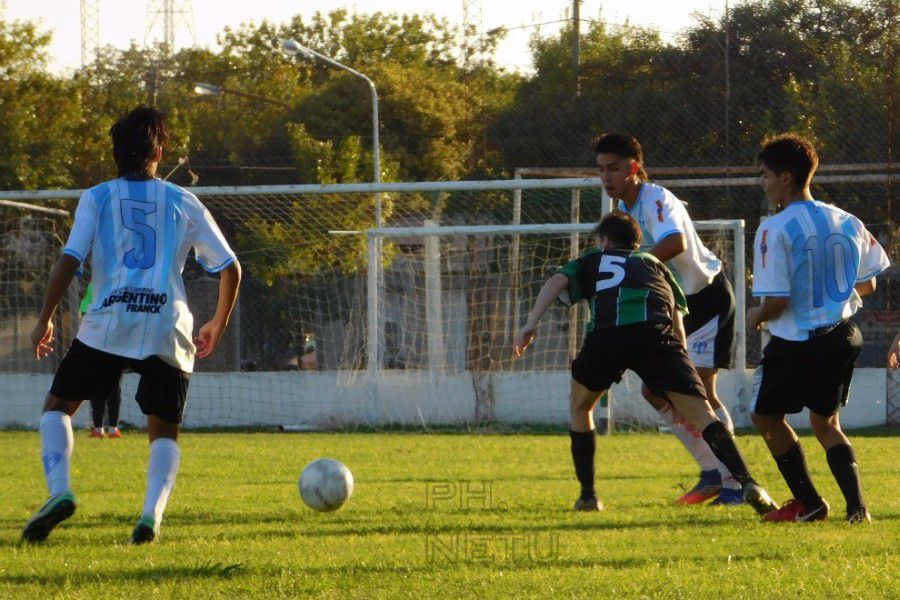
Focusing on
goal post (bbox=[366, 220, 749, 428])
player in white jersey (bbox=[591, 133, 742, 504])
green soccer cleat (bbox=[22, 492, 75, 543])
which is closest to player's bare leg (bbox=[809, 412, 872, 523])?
player in white jersey (bbox=[591, 133, 742, 504])

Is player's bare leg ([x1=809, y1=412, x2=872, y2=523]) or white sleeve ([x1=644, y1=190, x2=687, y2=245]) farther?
white sleeve ([x1=644, y1=190, x2=687, y2=245])

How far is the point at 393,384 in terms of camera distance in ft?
51.5

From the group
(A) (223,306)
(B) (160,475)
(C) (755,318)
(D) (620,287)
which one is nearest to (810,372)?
(C) (755,318)

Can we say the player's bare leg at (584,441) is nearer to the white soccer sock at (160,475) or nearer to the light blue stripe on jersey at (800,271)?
the light blue stripe on jersey at (800,271)

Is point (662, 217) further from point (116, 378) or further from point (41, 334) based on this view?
point (41, 334)

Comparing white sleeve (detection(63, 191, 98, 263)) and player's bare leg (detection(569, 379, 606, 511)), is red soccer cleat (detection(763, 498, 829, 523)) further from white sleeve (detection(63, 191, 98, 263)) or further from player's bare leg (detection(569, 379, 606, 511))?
white sleeve (detection(63, 191, 98, 263))

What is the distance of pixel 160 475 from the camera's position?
5395mm

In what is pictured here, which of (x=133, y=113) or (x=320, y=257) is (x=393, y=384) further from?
(x=133, y=113)

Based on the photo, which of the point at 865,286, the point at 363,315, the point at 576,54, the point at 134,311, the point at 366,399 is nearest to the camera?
the point at 134,311

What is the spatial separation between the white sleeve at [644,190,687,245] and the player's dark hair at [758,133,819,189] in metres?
0.75

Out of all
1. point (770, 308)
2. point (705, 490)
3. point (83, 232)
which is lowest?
point (705, 490)

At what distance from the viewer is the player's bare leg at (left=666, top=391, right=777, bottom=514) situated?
5922 mm

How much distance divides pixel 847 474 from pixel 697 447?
45.1 inches

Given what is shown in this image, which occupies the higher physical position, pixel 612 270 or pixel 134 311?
pixel 612 270
